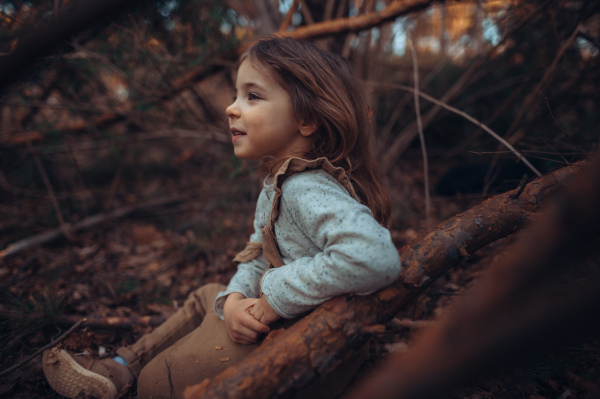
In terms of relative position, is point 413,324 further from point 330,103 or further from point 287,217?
point 330,103

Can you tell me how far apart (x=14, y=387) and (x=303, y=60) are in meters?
2.19

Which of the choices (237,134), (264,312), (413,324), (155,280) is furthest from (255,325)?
(155,280)

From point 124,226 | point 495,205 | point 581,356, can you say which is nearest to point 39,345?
point 124,226

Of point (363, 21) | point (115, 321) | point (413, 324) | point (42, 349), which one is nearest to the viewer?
point (42, 349)

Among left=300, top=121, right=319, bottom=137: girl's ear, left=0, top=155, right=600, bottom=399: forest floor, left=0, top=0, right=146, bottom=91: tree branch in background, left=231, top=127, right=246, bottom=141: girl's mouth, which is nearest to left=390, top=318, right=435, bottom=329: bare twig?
left=0, top=155, right=600, bottom=399: forest floor

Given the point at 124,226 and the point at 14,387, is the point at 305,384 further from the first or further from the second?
the point at 124,226

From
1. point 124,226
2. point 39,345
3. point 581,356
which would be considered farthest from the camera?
point 124,226

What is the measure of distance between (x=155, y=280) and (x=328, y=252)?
2002 mm

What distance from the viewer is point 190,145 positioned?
12.7ft

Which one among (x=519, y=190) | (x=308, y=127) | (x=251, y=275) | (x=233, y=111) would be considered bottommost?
(x=251, y=275)

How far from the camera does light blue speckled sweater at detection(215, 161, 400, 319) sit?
1051mm

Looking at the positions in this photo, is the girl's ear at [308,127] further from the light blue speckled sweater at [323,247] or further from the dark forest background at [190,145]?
the dark forest background at [190,145]

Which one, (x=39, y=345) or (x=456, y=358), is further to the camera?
(x=39, y=345)

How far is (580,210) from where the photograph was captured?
0.83 m
